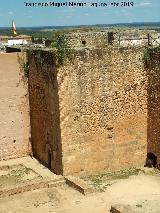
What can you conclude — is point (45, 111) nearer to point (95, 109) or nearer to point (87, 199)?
point (95, 109)

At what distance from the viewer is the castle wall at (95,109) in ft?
58.5

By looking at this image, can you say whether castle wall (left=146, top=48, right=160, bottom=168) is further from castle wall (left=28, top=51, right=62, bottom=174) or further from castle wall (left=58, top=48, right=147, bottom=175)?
castle wall (left=28, top=51, right=62, bottom=174)

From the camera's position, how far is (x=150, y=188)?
56.5 ft

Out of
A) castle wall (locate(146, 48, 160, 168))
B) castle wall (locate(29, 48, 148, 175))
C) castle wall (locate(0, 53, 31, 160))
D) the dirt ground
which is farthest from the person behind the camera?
castle wall (locate(0, 53, 31, 160))

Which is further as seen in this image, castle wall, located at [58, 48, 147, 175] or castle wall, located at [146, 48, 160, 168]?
castle wall, located at [146, 48, 160, 168]

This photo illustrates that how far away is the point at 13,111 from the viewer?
2080cm

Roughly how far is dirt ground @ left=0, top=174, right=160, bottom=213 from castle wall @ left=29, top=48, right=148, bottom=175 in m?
1.44

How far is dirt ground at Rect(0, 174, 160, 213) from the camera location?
15359 mm

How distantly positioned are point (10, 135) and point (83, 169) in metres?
4.26

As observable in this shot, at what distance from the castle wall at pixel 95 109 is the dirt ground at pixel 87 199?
4.74 feet

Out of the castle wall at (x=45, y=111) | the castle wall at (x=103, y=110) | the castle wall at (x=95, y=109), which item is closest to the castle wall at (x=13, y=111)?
the castle wall at (x=45, y=111)

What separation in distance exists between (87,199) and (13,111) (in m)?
6.45

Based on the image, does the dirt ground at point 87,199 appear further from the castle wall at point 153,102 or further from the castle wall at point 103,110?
the castle wall at point 153,102

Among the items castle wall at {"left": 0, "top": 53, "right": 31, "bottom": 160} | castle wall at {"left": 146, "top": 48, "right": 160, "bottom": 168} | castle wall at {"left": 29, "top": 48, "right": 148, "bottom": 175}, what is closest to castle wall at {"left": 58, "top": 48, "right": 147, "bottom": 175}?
castle wall at {"left": 29, "top": 48, "right": 148, "bottom": 175}
